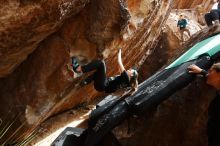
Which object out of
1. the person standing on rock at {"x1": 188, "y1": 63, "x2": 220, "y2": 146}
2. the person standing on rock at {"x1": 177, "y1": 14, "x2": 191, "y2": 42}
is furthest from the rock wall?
the person standing on rock at {"x1": 177, "y1": 14, "x2": 191, "y2": 42}

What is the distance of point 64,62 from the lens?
7.64 meters

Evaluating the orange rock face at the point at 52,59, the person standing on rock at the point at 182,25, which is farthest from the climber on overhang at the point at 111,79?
the person standing on rock at the point at 182,25

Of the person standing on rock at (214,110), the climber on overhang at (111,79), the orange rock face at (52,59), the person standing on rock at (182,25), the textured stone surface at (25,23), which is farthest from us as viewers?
the person standing on rock at (182,25)

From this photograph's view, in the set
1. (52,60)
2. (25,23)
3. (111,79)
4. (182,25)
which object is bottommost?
(182,25)

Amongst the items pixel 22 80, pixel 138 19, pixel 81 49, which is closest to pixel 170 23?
pixel 138 19

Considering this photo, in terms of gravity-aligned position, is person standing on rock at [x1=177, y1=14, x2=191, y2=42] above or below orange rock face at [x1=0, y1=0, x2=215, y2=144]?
below

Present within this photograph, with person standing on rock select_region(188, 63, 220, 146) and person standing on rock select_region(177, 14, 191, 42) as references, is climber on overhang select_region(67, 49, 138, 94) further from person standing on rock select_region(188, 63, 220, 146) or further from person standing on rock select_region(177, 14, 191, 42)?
person standing on rock select_region(177, 14, 191, 42)

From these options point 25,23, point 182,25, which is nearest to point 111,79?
point 25,23

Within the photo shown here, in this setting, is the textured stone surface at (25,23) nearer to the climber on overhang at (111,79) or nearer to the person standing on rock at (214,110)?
the climber on overhang at (111,79)

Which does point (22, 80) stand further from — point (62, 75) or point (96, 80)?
point (96, 80)

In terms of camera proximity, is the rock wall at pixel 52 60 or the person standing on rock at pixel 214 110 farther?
the rock wall at pixel 52 60

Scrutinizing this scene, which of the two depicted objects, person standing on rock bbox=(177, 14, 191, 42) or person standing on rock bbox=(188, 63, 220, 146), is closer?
person standing on rock bbox=(188, 63, 220, 146)

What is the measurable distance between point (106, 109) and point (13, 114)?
273 centimetres

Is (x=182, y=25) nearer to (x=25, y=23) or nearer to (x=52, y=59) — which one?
(x=52, y=59)
